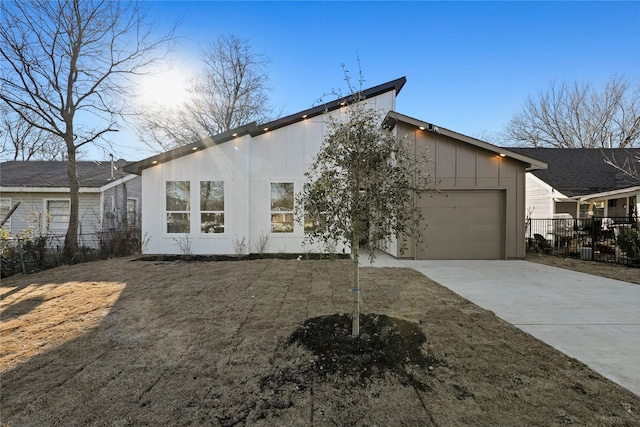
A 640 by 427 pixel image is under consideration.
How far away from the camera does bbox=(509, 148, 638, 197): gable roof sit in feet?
47.9

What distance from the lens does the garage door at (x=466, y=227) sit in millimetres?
10047

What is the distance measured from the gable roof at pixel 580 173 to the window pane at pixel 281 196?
1284 cm

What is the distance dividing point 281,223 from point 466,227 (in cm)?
610

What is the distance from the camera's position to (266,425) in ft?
6.99

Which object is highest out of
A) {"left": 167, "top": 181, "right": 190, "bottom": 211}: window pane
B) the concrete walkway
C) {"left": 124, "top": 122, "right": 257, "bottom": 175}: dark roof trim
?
{"left": 124, "top": 122, "right": 257, "bottom": 175}: dark roof trim

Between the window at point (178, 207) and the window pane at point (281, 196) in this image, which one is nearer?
the window at point (178, 207)

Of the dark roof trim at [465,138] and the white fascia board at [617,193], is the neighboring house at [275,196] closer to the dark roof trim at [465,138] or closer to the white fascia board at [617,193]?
the dark roof trim at [465,138]

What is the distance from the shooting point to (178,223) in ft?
33.4

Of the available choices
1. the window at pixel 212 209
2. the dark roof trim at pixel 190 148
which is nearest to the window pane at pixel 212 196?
the window at pixel 212 209

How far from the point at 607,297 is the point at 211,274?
799 centimetres

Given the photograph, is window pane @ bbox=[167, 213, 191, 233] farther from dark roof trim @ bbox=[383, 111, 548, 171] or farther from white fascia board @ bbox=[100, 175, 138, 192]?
dark roof trim @ bbox=[383, 111, 548, 171]

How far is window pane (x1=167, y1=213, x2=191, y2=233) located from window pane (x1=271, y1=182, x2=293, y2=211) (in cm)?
284

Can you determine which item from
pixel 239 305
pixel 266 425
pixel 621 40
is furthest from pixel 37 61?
pixel 621 40

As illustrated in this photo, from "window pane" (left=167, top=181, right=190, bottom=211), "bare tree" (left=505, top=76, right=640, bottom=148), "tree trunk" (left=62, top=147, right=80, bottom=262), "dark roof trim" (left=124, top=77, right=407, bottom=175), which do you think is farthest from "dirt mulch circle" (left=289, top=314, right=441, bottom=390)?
"bare tree" (left=505, top=76, right=640, bottom=148)
